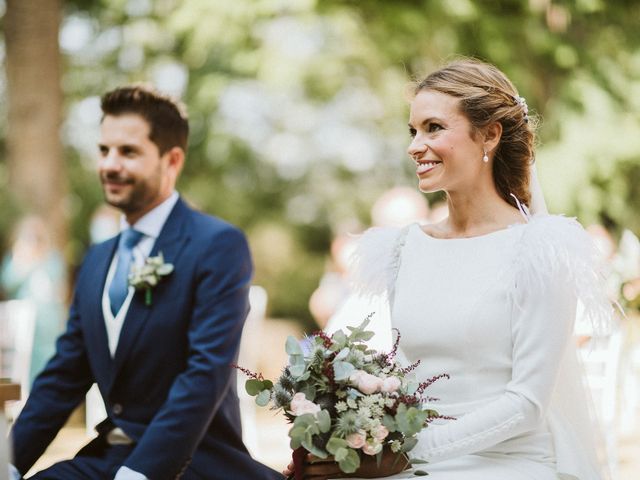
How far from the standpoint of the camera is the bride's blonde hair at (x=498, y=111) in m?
2.71

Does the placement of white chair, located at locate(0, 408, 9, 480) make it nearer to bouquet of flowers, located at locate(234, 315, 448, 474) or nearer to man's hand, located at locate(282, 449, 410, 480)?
bouquet of flowers, located at locate(234, 315, 448, 474)

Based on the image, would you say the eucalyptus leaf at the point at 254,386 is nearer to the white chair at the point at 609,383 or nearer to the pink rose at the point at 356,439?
the pink rose at the point at 356,439

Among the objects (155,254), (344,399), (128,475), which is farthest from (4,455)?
(155,254)

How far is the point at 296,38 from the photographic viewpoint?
9.81m

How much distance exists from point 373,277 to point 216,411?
0.69 m

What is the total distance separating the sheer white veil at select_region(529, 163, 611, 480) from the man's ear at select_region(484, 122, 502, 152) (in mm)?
243

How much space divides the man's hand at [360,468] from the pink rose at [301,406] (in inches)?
5.6

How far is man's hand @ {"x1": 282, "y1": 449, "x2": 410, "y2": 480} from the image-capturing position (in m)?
2.37

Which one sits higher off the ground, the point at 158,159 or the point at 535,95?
the point at 535,95

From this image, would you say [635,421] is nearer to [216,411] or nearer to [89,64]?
[216,411]

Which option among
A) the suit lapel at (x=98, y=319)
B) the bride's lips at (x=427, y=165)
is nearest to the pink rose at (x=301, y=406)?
the bride's lips at (x=427, y=165)

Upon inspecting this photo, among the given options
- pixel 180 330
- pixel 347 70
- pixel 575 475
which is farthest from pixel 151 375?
pixel 347 70

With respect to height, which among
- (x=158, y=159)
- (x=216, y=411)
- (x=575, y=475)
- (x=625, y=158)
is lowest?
(x=575, y=475)

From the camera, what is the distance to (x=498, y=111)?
2740 mm
